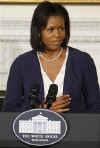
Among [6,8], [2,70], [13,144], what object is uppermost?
[6,8]

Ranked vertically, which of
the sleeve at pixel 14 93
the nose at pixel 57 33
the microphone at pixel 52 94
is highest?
the nose at pixel 57 33

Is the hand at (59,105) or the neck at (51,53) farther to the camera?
the neck at (51,53)

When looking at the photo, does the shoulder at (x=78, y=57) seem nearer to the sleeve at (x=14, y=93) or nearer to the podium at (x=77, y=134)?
the sleeve at (x=14, y=93)

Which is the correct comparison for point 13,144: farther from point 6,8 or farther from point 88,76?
point 6,8

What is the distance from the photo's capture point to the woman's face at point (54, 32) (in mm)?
1253

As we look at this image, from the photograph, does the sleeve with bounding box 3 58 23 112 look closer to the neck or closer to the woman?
the woman

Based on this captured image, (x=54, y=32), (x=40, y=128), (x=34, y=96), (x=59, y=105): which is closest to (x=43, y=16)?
(x=54, y=32)

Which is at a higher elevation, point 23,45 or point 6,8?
point 6,8

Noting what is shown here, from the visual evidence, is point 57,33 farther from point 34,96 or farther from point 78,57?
point 34,96

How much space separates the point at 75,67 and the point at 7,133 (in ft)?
1.82

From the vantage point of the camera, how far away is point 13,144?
73 cm

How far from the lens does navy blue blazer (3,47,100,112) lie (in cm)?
121

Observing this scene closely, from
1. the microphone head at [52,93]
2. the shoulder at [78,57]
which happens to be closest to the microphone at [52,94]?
the microphone head at [52,93]

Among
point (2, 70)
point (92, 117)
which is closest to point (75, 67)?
point (92, 117)
